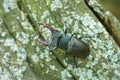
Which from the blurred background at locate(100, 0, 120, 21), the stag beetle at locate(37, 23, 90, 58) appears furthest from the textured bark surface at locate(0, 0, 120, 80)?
the blurred background at locate(100, 0, 120, 21)

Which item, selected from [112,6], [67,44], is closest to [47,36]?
[67,44]

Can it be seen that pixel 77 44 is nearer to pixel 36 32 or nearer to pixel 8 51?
pixel 36 32

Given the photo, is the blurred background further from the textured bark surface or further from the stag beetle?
the stag beetle

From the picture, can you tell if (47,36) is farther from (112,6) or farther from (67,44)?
(112,6)

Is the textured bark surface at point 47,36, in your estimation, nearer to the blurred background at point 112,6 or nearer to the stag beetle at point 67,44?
the stag beetle at point 67,44

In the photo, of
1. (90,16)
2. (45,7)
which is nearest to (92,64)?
(90,16)

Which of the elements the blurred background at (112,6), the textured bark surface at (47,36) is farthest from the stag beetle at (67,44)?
the blurred background at (112,6)
